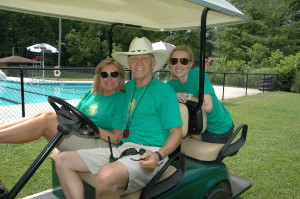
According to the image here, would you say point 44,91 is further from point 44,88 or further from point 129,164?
point 129,164

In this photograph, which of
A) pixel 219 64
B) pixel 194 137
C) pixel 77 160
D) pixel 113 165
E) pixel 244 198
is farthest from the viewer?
pixel 219 64

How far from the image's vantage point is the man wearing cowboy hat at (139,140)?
5.54ft

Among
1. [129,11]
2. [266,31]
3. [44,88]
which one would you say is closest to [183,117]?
[129,11]

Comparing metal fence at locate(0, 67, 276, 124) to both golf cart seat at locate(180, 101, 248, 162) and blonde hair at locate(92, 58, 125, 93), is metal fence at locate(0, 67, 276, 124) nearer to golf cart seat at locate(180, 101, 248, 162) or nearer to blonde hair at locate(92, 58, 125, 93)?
blonde hair at locate(92, 58, 125, 93)

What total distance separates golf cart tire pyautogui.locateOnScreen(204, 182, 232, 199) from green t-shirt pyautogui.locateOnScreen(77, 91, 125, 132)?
86cm

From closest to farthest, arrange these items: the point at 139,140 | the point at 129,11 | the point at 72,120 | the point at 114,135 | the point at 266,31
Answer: the point at 72,120, the point at 139,140, the point at 114,135, the point at 129,11, the point at 266,31

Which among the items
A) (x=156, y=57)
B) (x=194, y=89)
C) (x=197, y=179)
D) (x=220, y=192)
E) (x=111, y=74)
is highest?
(x=156, y=57)

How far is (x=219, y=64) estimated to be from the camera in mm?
19484

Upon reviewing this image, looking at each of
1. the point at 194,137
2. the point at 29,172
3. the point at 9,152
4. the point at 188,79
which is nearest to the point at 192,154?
the point at 194,137

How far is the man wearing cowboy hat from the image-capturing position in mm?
1688

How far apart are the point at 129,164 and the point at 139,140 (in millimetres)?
317

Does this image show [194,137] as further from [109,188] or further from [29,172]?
[29,172]

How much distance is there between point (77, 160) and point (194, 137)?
1167mm

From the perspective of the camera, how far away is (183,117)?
218 centimetres
